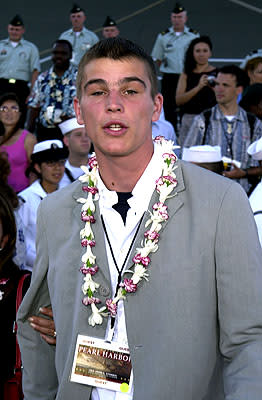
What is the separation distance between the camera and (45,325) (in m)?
2.50

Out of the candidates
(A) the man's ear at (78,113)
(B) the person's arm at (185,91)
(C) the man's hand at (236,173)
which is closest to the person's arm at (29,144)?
Result: (B) the person's arm at (185,91)

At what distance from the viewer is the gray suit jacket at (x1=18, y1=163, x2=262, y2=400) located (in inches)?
81.8

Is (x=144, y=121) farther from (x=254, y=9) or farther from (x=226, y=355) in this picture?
(x=254, y=9)

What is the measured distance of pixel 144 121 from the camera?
7.46 feet

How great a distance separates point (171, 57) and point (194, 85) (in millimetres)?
2917

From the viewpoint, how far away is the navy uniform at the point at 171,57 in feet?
35.8

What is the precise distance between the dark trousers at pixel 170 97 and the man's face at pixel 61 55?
2.52 metres

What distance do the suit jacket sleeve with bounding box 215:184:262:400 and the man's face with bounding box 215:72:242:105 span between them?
4.60 m

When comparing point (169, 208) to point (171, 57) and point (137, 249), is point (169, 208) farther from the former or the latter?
point (171, 57)

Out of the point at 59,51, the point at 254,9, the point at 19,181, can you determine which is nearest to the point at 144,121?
the point at 19,181

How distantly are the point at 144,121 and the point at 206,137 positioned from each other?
13.9 ft

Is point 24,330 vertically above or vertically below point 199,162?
below

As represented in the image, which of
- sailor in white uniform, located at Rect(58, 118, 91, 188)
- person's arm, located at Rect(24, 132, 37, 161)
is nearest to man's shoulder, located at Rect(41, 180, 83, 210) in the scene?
sailor in white uniform, located at Rect(58, 118, 91, 188)

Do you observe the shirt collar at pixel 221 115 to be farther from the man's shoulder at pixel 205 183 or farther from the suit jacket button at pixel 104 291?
the suit jacket button at pixel 104 291
